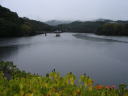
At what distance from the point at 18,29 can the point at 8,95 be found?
134805 mm

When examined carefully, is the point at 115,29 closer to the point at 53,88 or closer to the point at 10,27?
the point at 10,27

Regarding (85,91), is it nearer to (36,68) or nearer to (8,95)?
(8,95)

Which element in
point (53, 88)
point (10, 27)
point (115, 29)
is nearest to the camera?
point (53, 88)

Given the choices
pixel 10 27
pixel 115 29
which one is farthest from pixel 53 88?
pixel 115 29

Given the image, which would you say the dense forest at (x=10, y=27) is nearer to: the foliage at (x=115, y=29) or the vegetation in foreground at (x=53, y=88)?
the foliage at (x=115, y=29)

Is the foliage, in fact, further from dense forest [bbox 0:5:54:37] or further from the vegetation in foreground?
the vegetation in foreground

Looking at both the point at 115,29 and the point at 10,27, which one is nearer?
the point at 10,27

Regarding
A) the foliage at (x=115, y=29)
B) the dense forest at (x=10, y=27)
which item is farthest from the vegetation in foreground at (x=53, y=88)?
the foliage at (x=115, y=29)

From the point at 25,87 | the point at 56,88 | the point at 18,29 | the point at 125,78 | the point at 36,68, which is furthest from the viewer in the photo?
the point at 18,29

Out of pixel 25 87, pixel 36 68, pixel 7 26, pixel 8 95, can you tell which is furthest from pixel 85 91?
pixel 7 26

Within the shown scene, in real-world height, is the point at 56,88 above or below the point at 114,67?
above

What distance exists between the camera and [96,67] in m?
45.3

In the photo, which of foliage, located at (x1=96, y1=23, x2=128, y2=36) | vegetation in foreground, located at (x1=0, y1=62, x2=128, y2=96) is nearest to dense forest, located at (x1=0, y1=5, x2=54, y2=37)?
foliage, located at (x1=96, y1=23, x2=128, y2=36)

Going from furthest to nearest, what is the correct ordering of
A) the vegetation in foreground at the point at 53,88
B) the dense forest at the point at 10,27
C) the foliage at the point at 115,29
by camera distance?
the foliage at the point at 115,29, the dense forest at the point at 10,27, the vegetation in foreground at the point at 53,88
